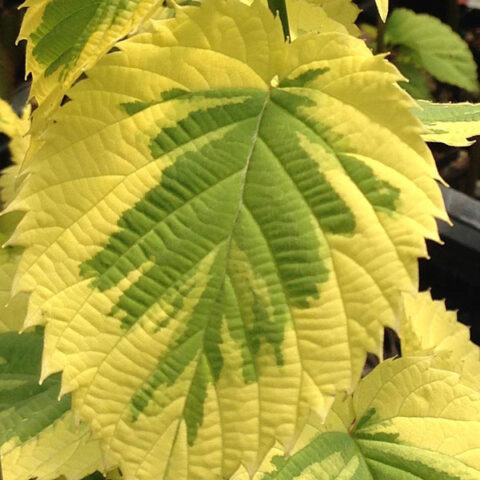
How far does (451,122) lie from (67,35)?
1.13 ft

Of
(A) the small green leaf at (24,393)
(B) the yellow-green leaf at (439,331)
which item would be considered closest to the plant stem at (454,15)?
(B) the yellow-green leaf at (439,331)

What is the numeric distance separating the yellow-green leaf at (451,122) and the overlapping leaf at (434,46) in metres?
1.24

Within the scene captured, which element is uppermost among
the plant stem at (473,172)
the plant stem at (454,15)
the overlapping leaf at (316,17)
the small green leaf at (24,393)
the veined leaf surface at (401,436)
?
the overlapping leaf at (316,17)

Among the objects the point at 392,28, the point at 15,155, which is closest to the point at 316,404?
the point at 15,155

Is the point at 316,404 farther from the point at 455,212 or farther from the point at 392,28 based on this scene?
the point at 392,28

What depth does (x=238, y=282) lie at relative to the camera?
0.46 meters

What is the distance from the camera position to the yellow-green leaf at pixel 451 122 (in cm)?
55

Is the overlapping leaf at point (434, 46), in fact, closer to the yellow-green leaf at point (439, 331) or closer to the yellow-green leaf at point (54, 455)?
the yellow-green leaf at point (439, 331)

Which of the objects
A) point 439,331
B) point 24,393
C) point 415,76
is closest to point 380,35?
point 415,76

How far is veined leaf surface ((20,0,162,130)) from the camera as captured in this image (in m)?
0.46

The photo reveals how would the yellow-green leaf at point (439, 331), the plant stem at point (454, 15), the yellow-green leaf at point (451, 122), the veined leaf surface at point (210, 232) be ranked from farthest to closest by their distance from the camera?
1. the plant stem at point (454, 15)
2. the yellow-green leaf at point (439, 331)
3. the yellow-green leaf at point (451, 122)
4. the veined leaf surface at point (210, 232)

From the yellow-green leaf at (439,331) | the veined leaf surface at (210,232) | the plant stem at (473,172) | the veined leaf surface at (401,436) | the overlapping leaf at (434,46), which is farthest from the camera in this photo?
the overlapping leaf at (434,46)

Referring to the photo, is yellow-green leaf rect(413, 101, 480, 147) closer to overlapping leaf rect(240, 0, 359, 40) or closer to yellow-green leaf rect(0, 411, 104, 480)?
overlapping leaf rect(240, 0, 359, 40)

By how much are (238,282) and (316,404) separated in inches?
3.8
